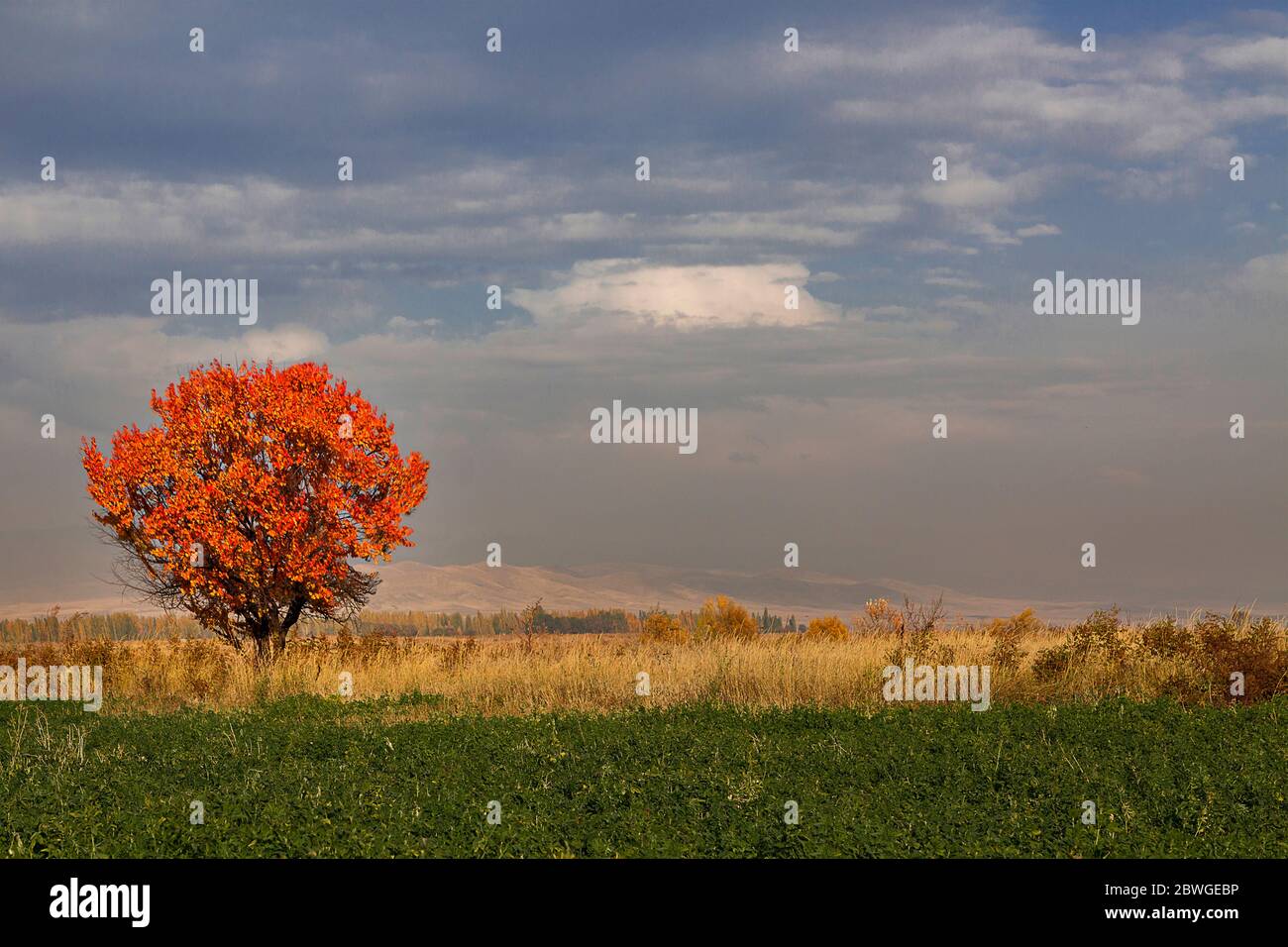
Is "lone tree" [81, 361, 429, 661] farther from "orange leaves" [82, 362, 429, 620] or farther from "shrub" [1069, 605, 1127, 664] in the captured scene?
"shrub" [1069, 605, 1127, 664]

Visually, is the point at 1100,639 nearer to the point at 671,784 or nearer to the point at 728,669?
the point at 728,669

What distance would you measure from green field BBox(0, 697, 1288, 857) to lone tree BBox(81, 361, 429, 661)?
7086mm

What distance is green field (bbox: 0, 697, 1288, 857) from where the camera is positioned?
8.36m

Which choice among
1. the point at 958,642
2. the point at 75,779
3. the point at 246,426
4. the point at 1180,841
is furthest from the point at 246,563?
the point at 1180,841

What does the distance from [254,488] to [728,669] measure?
1031 cm

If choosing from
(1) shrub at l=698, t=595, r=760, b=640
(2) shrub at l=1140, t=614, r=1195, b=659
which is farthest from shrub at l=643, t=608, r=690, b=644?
(2) shrub at l=1140, t=614, r=1195, b=659

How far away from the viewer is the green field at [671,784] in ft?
27.4

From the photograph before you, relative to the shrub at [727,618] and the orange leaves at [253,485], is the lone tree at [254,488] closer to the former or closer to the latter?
the orange leaves at [253,485]

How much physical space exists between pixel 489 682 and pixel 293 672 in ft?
13.8

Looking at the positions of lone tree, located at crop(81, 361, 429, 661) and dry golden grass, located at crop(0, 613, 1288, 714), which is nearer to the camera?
dry golden grass, located at crop(0, 613, 1288, 714)

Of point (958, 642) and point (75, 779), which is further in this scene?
point (958, 642)

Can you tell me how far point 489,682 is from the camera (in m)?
18.5

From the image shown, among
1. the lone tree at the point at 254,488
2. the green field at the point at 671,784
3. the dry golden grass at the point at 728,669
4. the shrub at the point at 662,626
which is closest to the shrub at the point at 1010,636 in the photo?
the dry golden grass at the point at 728,669
